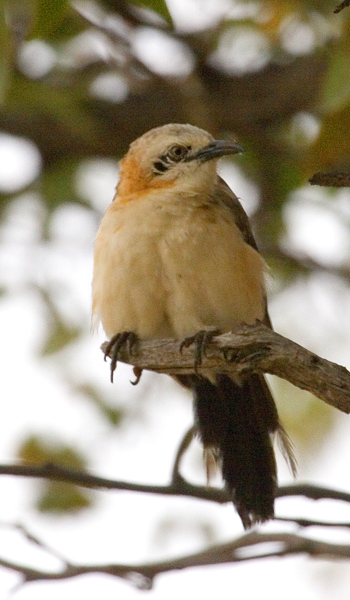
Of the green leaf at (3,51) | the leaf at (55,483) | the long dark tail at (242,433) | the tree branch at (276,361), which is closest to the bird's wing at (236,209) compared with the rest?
the long dark tail at (242,433)

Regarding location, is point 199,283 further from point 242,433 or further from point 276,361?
point 276,361

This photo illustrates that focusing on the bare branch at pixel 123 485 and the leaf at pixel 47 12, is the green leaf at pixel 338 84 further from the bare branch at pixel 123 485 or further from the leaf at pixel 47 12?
the bare branch at pixel 123 485

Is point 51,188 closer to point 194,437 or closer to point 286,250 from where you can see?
point 286,250

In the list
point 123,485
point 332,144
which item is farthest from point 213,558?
point 332,144

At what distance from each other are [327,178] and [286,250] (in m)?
3.91

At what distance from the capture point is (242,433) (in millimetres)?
5000

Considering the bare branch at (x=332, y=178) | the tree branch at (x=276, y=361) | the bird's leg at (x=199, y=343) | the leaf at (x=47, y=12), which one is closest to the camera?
the bare branch at (x=332, y=178)

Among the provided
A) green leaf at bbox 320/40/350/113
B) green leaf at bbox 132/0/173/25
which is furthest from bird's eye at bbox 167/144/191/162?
green leaf at bbox 132/0/173/25

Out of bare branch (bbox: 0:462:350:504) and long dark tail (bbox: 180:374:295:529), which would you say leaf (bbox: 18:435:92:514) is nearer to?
long dark tail (bbox: 180:374:295:529)

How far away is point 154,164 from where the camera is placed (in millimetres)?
5238

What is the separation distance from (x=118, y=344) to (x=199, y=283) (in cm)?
47

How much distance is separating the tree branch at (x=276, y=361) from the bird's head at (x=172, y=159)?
1.47 m

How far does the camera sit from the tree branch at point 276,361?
3.30 metres

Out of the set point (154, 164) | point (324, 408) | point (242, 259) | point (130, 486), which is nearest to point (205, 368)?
point (130, 486)
